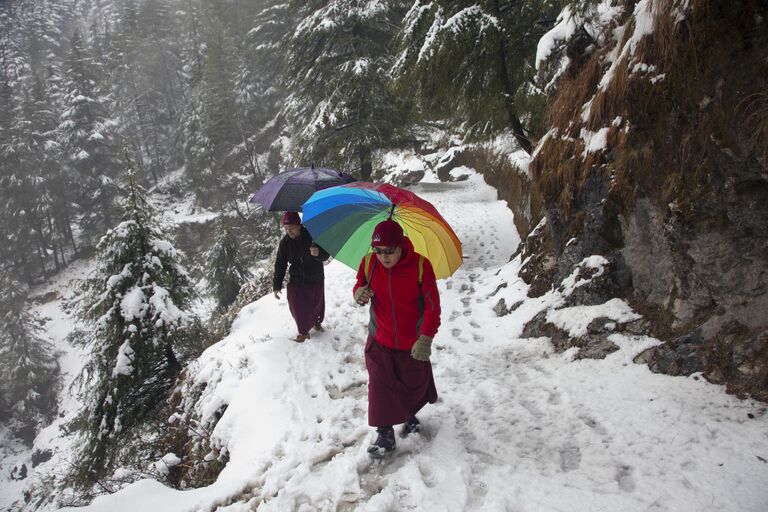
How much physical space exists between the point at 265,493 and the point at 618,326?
3.98 m

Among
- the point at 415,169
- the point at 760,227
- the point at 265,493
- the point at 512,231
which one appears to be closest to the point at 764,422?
the point at 760,227

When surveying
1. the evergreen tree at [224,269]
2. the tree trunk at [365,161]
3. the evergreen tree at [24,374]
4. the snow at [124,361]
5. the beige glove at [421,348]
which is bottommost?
the evergreen tree at [24,374]

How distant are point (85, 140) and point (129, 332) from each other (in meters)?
34.0

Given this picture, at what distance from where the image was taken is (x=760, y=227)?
3203 millimetres

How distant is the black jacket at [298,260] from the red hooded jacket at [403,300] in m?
2.38

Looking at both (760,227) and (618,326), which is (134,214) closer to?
(618,326)

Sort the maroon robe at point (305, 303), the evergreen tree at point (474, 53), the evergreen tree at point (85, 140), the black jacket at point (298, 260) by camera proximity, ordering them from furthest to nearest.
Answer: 1. the evergreen tree at point (85, 140)
2. the evergreen tree at point (474, 53)
3. the maroon robe at point (305, 303)
4. the black jacket at point (298, 260)

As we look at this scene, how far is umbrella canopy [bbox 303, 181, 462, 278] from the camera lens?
328 cm

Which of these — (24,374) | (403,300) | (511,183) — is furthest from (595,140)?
(24,374)

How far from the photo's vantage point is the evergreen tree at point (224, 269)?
817 inches

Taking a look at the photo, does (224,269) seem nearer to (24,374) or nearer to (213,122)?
(24,374)

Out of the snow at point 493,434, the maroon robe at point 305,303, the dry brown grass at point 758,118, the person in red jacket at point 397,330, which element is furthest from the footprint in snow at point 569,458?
the maroon robe at point 305,303

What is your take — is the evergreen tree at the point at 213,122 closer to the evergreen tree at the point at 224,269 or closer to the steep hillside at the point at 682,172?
the evergreen tree at the point at 224,269

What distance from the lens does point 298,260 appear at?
19.0 feet
